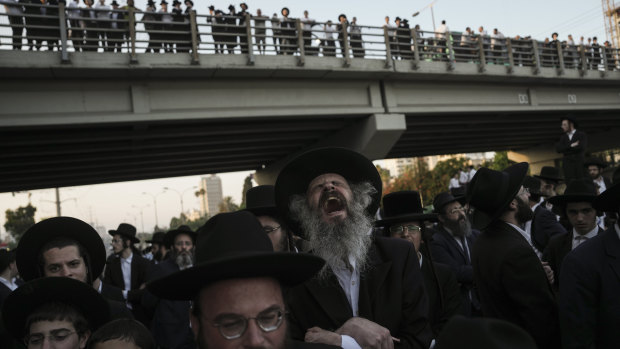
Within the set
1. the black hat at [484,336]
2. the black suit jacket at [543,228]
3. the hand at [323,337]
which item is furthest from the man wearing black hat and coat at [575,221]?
the black hat at [484,336]

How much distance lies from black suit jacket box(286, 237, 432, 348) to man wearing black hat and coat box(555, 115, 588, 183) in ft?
30.7

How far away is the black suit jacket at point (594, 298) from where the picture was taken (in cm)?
289

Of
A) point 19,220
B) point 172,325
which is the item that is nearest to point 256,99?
point 172,325

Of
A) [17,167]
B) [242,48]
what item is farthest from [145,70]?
[17,167]

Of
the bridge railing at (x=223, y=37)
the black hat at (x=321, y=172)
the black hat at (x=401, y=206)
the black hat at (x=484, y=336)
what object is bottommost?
the black hat at (x=484, y=336)

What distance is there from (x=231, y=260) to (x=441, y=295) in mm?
2634

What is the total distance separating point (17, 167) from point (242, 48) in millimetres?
12429

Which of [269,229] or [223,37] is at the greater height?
[223,37]

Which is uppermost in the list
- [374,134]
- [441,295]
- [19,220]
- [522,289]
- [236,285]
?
[374,134]

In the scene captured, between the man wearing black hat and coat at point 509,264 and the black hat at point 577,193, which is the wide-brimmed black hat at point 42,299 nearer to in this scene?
the man wearing black hat and coat at point 509,264

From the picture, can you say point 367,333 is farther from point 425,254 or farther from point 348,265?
point 425,254

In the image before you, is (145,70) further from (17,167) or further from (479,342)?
(479,342)

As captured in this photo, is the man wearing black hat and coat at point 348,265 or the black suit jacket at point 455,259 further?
the black suit jacket at point 455,259

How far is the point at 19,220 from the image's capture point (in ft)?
239
